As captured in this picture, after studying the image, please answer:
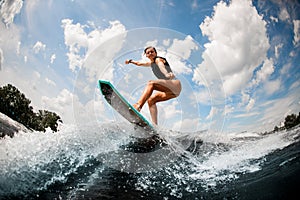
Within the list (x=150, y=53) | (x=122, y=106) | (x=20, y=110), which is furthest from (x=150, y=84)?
(x=20, y=110)

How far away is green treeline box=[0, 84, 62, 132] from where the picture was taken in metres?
15.4

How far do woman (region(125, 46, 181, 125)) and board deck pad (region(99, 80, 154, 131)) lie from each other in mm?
138

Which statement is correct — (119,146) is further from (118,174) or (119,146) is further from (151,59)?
(151,59)

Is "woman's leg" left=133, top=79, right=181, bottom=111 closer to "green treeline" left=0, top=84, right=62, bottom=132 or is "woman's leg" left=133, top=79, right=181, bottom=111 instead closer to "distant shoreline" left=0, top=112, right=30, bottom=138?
"distant shoreline" left=0, top=112, right=30, bottom=138

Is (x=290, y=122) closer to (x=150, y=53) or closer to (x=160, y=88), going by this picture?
(x=160, y=88)

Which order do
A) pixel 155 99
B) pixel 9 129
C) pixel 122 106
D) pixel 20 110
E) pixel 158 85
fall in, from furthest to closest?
pixel 20 110 < pixel 9 129 < pixel 155 99 < pixel 158 85 < pixel 122 106

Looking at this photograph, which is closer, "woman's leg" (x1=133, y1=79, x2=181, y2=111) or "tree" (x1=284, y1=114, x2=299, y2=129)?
"woman's leg" (x1=133, y1=79, x2=181, y2=111)

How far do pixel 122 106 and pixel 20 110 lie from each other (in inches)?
723

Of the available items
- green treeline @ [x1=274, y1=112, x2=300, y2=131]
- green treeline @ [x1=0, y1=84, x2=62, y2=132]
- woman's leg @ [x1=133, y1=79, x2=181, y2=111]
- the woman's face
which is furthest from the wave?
green treeline @ [x1=0, y1=84, x2=62, y2=132]

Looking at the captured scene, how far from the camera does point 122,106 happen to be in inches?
116

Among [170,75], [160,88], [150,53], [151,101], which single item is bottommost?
[151,101]

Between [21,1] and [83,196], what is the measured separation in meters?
4.65

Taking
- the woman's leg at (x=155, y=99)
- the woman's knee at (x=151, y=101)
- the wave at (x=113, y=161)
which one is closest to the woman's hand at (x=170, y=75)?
the woman's leg at (x=155, y=99)

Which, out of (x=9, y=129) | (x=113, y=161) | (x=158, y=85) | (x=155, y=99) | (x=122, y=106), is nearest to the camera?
(x=113, y=161)
